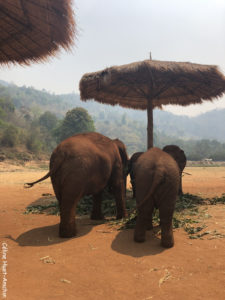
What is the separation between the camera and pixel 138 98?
10062mm

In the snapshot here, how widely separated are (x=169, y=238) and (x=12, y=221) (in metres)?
3.17

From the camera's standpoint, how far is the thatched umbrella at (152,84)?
653 centimetres

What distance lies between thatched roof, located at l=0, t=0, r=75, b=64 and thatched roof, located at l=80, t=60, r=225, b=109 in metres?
2.26

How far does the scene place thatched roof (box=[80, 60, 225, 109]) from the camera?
653 centimetres

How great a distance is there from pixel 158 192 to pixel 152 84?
523cm

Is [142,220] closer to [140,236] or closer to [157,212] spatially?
[140,236]

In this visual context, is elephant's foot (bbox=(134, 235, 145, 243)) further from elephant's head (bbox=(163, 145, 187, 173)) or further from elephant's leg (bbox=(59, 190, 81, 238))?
elephant's head (bbox=(163, 145, 187, 173))

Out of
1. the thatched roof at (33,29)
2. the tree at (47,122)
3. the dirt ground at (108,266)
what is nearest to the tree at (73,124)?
the tree at (47,122)

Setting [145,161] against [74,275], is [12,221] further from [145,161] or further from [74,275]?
[145,161]

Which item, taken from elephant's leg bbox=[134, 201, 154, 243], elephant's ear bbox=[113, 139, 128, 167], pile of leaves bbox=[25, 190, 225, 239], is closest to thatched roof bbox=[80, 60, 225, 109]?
elephant's ear bbox=[113, 139, 128, 167]

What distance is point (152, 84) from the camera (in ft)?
25.5

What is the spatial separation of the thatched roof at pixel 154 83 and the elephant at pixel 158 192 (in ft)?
12.6

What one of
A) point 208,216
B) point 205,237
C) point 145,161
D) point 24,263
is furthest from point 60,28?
point 208,216

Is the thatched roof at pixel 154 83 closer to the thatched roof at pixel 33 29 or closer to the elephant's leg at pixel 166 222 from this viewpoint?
the thatched roof at pixel 33 29
